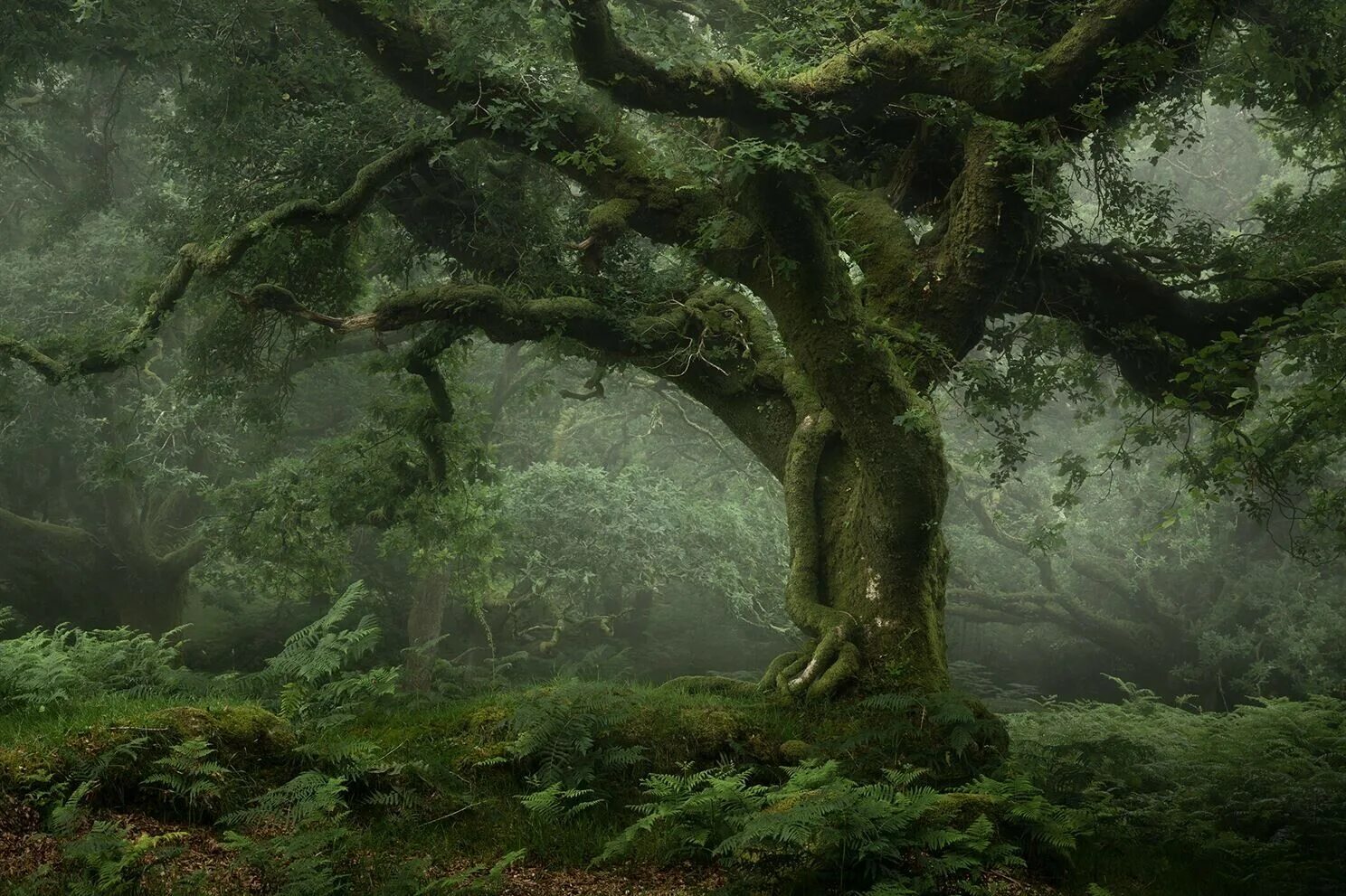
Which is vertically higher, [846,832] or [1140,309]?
[1140,309]

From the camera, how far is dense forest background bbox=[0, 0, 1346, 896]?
17.3 ft

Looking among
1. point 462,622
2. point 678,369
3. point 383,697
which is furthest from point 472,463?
point 462,622

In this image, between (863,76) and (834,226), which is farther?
(863,76)

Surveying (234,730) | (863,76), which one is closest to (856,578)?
(863,76)

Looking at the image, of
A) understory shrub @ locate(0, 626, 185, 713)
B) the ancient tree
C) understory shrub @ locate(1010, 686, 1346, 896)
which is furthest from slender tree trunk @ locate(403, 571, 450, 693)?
understory shrub @ locate(1010, 686, 1346, 896)

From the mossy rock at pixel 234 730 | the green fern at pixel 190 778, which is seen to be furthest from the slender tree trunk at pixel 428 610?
the green fern at pixel 190 778

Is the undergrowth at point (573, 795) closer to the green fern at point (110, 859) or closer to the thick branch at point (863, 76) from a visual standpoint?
the green fern at point (110, 859)

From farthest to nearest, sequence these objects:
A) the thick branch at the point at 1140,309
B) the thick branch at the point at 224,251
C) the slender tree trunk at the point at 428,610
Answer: the slender tree trunk at the point at 428,610 → the thick branch at the point at 1140,309 → the thick branch at the point at 224,251

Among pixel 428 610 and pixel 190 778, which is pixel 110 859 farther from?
pixel 428 610

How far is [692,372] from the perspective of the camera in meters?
10.4

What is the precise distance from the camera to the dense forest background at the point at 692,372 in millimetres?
5285

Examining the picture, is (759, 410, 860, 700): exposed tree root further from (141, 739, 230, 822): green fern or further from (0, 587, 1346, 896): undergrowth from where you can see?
(141, 739, 230, 822): green fern

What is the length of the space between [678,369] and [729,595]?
1194 centimetres

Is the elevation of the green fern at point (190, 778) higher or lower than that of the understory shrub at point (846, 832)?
lower
